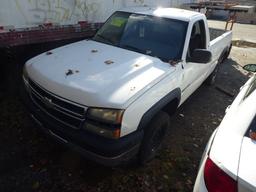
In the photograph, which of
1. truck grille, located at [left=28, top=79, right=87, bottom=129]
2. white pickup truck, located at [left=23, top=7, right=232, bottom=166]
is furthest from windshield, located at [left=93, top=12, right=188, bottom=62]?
truck grille, located at [left=28, top=79, right=87, bottom=129]

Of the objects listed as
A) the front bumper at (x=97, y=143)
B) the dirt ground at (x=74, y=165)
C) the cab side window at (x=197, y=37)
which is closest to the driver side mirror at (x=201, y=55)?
the cab side window at (x=197, y=37)

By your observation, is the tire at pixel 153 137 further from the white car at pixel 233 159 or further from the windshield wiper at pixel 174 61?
the white car at pixel 233 159

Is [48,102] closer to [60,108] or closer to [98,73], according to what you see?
[60,108]

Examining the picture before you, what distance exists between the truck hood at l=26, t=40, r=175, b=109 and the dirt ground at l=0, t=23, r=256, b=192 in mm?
867

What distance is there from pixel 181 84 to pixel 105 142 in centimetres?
161

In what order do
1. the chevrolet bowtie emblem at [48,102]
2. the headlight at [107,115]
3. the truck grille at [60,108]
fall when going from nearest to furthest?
1. the headlight at [107,115]
2. the truck grille at [60,108]
3. the chevrolet bowtie emblem at [48,102]

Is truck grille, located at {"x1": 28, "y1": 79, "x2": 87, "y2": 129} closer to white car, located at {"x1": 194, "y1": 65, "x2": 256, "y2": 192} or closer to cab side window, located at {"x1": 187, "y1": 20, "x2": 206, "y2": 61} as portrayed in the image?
white car, located at {"x1": 194, "y1": 65, "x2": 256, "y2": 192}

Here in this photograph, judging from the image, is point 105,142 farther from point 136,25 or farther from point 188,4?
point 188,4

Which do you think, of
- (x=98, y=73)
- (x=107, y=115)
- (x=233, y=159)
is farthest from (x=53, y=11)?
(x=233, y=159)

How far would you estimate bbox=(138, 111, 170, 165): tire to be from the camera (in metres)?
2.85

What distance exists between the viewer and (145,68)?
2.93 metres

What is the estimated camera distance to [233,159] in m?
1.55

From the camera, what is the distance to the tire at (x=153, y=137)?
2.85m

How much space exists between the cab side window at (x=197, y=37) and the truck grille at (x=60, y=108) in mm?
1905
